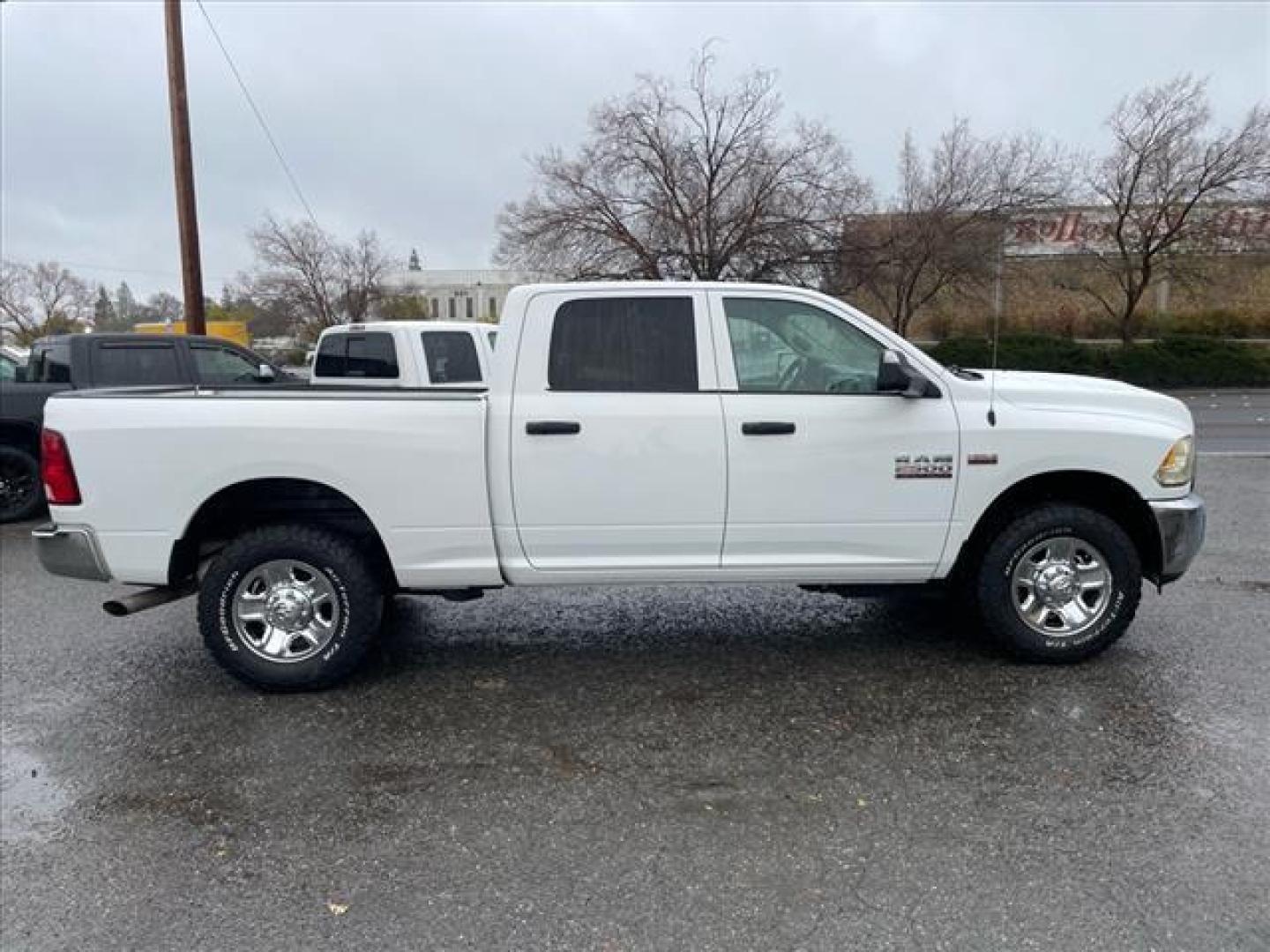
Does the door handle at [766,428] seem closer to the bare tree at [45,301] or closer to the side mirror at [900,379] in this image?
the side mirror at [900,379]

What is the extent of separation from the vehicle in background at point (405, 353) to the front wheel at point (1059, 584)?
7029mm

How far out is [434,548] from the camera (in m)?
4.09

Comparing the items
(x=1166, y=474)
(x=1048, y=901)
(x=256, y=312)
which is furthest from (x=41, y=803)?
(x=256, y=312)

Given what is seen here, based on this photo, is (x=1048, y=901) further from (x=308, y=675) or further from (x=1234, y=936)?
(x=308, y=675)

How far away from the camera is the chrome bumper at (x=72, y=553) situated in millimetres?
3971

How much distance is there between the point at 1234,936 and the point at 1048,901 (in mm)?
474

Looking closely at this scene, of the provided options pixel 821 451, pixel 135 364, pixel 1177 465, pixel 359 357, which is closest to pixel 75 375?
pixel 135 364

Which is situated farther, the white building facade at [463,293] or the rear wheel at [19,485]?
the white building facade at [463,293]

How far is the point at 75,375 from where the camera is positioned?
861cm

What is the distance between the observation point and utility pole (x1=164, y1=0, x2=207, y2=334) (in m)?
13.3

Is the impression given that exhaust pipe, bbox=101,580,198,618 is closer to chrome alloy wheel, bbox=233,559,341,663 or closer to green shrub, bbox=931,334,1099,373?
chrome alloy wheel, bbox=233,559,341,663

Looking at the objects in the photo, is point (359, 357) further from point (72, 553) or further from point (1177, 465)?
point (1177, 465)

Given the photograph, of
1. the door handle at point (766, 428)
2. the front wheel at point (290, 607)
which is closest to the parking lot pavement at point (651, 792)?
the front wheel at point (290, 607)

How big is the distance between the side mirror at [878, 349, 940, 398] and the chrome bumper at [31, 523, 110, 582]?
3.83 m
